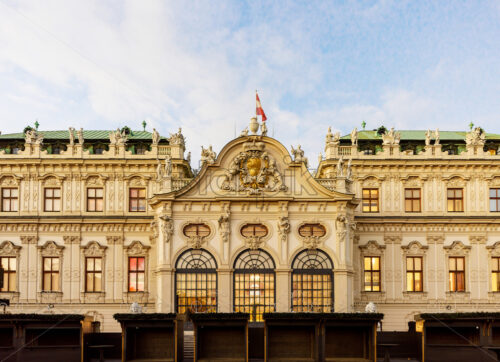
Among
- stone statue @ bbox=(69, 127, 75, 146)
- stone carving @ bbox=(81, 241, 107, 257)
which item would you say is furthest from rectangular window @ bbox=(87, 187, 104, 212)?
stone statue @ bbox=(69, 127, 75, 146)

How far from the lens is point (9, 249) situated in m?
51.8

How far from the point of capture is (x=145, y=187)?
53062 mm

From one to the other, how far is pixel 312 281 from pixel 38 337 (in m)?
20.7

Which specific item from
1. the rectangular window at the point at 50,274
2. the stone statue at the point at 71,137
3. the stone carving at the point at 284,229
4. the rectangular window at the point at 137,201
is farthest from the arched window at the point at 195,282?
the stone statue at the point at 71,137

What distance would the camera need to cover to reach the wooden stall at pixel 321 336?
117 ft

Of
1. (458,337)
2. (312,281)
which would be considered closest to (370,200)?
(312,281)

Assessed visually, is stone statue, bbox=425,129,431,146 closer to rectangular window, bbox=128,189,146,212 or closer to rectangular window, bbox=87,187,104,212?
rectangular window, bbox=128,189,146,212

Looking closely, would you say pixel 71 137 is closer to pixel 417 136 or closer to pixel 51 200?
pixel 51 200

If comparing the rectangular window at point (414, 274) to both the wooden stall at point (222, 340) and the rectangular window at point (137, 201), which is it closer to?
the wooden stall at point (222, 340)

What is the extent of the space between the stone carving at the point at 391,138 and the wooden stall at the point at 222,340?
24.0m

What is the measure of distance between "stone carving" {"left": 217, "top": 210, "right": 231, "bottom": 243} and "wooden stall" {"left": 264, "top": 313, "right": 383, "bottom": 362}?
12596 mm

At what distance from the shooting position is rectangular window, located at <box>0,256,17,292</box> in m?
51.5

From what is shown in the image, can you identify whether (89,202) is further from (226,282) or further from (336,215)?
(336,215)

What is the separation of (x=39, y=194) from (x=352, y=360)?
30.3m
